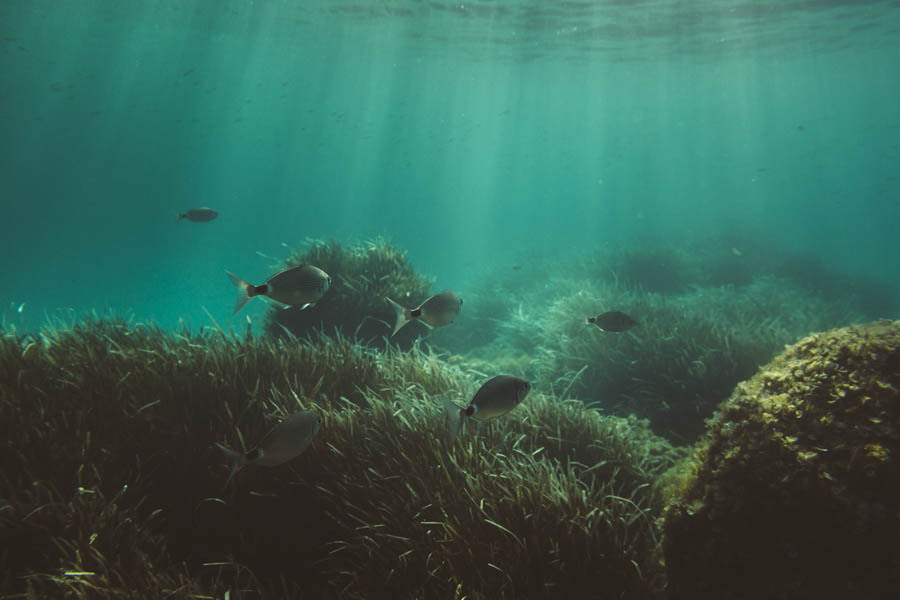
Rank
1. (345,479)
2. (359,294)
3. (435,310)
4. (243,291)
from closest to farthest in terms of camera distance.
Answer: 1. (345,479)
2. (243,291)
3. (435,310)
4. (359,294)

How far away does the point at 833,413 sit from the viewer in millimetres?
1843

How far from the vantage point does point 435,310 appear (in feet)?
13.0

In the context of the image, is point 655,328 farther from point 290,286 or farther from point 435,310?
point 290,286

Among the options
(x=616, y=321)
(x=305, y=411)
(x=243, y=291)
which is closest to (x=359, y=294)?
(x=243, y=291)

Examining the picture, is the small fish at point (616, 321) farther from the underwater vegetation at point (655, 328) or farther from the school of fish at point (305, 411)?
the school of fish at point (305, 411)

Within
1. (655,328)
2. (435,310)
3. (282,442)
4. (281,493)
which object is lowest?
(655,328)

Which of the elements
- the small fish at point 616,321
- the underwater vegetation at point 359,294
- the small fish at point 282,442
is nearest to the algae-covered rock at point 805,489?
the small fish at point 282,442

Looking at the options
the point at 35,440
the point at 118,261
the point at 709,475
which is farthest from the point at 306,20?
the point at 118,261

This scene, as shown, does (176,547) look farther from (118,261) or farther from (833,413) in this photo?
(118,261)

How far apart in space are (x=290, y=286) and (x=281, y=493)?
1.68m

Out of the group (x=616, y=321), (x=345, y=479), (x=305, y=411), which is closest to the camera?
(x=305, y=411)

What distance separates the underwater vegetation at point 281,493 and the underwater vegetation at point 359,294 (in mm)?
2799

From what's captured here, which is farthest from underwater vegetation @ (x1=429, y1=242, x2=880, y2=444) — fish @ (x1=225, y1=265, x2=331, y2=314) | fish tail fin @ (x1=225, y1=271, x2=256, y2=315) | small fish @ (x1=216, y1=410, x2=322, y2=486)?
fish tail fin @ (x1=225, y1=271, x2=256, y2=315)

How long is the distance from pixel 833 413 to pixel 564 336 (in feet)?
19.2
